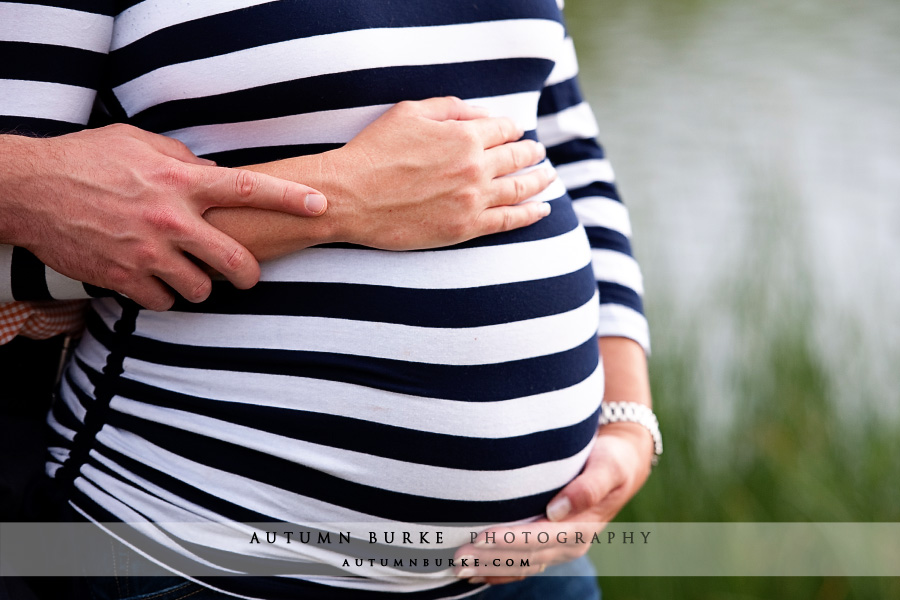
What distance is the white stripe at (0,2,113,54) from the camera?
781mm

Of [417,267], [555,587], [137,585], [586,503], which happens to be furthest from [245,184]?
[555,587]

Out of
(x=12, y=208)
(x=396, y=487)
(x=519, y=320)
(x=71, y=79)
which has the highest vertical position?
(x=71, y=79)

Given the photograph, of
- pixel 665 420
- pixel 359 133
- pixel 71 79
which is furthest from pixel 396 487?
pixel 665 420

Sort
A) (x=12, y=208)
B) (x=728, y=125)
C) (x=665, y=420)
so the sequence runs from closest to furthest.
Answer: (x=12, y=208) < (x=665, y=420) < (x=728, y=125)

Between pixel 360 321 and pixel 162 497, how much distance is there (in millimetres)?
314

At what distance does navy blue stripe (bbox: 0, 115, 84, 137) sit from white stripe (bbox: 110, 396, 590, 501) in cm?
32

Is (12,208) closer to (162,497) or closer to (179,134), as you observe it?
(179,134)

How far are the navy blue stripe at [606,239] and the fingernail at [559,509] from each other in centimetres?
45

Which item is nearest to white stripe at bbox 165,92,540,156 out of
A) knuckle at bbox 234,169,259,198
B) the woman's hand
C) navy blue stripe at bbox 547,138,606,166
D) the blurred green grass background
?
knuckle at bbox 234,169,259,198

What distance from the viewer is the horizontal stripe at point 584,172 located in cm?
125

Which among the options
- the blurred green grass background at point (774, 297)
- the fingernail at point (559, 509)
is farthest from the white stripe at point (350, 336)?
the blurred green grass background at point (774, 297)

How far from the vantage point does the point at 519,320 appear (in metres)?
0.93

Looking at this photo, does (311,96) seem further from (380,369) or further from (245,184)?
(380,369)

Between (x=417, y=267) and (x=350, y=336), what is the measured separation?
0.12m
